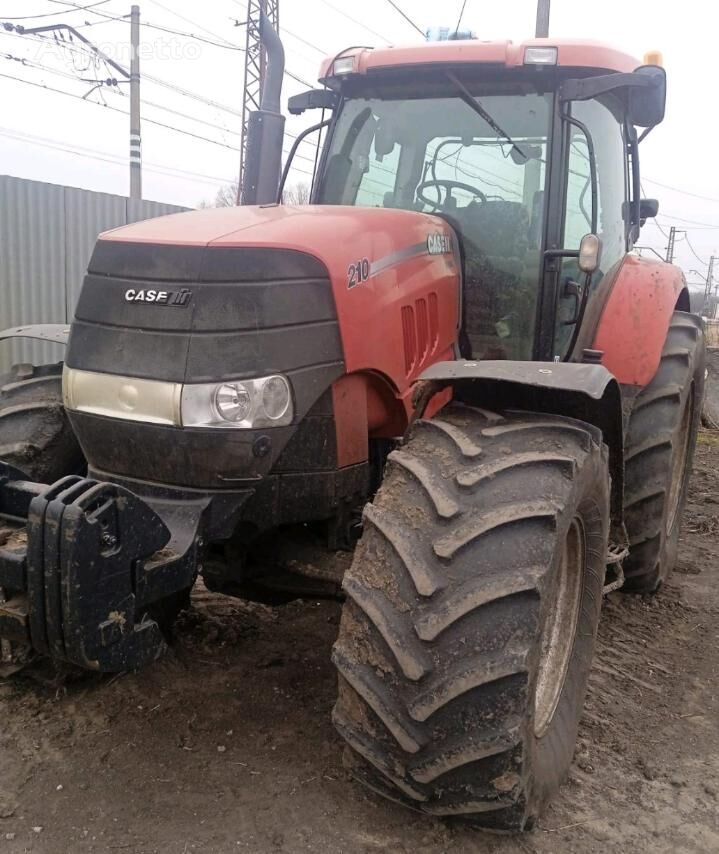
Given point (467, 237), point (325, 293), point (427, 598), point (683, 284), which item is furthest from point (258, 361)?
point (683, 284)

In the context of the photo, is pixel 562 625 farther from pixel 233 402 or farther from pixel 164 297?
pixel 164 297

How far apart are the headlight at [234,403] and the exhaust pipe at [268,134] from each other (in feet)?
4.45

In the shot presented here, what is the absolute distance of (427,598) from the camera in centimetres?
208

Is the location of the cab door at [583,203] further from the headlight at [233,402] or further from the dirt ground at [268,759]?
the headlight at [233,402]

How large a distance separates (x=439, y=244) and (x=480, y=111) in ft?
2.06

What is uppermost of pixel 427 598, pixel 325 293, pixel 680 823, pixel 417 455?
pixel 325 293

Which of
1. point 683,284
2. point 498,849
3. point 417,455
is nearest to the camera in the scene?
point 498,849

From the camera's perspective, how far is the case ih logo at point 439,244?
311 cm

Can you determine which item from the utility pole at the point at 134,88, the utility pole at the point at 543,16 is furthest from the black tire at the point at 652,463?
the utility pole at the point at 134,88

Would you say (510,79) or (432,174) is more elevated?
(510,79)

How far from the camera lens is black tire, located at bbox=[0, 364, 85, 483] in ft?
10.6

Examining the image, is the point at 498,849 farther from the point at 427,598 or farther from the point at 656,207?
the point at 656,207

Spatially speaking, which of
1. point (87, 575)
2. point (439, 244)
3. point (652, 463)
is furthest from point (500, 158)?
point (87, 575)

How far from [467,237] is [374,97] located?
794mm
